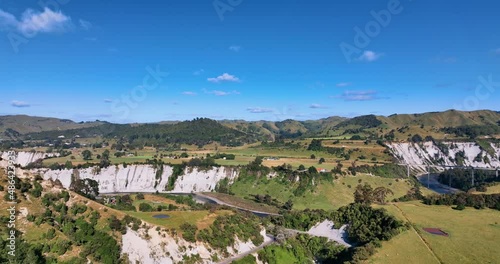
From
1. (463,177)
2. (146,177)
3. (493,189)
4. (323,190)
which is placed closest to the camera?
(493,189)

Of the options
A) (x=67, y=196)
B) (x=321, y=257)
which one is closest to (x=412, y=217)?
(x=321, y=257)

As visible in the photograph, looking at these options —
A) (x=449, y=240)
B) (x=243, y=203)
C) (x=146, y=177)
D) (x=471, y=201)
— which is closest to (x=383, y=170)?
(x=243, y=203)
